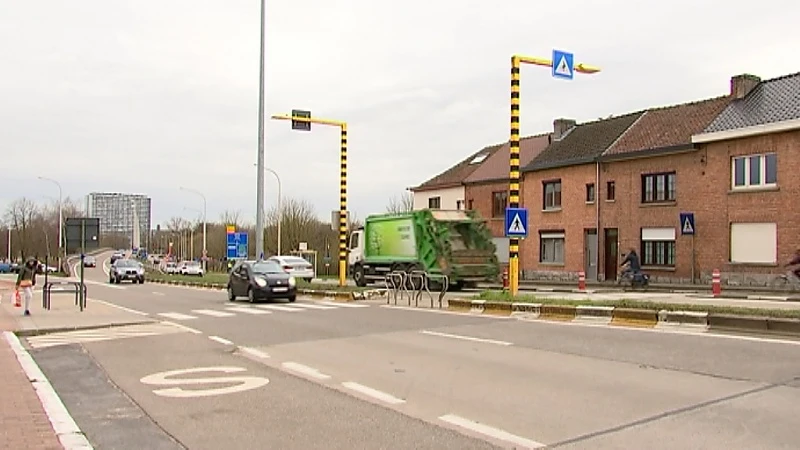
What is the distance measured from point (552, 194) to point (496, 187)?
5.77 metres

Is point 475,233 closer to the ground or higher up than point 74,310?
higher up

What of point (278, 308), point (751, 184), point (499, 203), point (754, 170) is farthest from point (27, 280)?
point (499, 203)

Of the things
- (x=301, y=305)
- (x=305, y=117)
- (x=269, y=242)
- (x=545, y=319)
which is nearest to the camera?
(x=545, y=319)

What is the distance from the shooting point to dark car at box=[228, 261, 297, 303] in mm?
24297

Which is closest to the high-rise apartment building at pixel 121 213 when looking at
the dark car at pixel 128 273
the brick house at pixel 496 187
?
the dark car at pixel 128 273

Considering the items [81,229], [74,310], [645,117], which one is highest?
[645,117]

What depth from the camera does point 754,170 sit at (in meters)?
30.2

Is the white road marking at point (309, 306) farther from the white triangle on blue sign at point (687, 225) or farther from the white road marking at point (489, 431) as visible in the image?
the white triangle on blue sign at point (687, 225)

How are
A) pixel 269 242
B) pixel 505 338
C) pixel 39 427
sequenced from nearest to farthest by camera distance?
pixel 39 427 → pixel 505 338 → pixel 269 242

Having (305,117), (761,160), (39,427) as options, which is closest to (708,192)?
(761,160)

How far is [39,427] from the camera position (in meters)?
6.95

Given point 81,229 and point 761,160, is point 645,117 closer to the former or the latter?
point 761,160

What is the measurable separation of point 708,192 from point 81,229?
978 inches

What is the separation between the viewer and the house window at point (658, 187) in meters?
34.3
